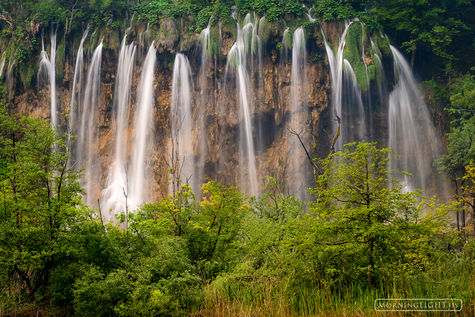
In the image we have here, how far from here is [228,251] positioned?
10438 mm

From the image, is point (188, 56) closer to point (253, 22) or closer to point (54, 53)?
point (253, 22)

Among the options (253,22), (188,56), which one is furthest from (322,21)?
(188,56)

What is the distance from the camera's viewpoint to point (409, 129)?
27344 millimetres

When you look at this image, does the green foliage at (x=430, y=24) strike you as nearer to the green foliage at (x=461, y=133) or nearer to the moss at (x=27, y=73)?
the green foliage at (x=461, y=133)

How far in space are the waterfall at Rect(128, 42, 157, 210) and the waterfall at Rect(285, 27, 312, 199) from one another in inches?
440

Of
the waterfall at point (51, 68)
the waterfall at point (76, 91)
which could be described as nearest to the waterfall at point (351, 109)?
the waterfall at point (76, 91)

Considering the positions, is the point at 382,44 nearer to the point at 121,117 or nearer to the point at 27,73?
the point at 121,117

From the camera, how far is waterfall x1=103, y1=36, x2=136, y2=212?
2859cm

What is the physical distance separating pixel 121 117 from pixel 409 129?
2336cm

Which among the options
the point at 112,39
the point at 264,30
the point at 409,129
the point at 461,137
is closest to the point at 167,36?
the point at 112,39

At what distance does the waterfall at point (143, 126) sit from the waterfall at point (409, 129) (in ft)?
62.5

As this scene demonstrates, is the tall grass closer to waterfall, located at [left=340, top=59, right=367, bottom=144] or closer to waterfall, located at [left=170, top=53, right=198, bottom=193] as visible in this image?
waterfall, located at [left=340, top=59, right=367, bottom=144]

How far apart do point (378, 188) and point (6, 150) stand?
10.0 m

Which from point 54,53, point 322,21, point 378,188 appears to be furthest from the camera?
point 54,53
